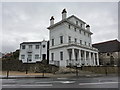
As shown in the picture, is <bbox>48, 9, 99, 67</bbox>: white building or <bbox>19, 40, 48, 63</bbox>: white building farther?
<bbox>19, 40, 48, 63</bbox>: white building

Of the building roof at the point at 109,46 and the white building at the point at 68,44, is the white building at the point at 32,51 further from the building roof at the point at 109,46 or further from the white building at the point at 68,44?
the building roof at the point at 109,46

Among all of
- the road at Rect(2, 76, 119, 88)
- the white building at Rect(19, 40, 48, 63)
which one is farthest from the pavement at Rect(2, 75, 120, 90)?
the white building at Rect(19, 40, 48, 63)

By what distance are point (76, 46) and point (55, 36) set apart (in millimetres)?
6287

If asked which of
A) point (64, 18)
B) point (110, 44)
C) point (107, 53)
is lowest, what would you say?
point (107, 53)

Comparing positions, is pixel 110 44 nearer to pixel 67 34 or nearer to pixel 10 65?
pixel 67 34

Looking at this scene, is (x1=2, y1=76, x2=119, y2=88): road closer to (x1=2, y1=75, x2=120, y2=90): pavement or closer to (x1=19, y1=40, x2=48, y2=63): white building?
(x1=2, y1=75, x2=120, y2=90): pavement

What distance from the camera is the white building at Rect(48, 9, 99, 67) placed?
30.7 meters

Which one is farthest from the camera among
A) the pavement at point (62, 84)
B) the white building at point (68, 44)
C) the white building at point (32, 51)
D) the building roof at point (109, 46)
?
the building roof at point (109, 46)

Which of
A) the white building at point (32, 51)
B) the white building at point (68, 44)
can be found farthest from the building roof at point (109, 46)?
the white building at point (32, 51)

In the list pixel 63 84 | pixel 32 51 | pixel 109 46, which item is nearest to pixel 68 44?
pixel 63 84

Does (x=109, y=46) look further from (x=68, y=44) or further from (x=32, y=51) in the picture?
(x=32, y=51)

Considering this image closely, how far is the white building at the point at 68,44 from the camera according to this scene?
3072 centimetres

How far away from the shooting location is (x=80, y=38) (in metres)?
36.7

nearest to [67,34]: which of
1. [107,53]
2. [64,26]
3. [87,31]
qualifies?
[64,26]
